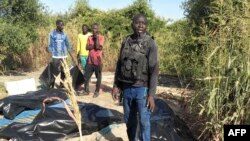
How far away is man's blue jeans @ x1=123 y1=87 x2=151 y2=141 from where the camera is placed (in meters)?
5.41

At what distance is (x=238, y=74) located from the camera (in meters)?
5.57

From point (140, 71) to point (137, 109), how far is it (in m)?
0.53

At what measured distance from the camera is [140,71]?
5.33 m

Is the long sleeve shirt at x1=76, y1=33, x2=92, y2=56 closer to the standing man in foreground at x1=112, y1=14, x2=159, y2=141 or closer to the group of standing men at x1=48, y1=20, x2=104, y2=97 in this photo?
the group of standing men at x1=48, y1=20, x2=104, y2=97

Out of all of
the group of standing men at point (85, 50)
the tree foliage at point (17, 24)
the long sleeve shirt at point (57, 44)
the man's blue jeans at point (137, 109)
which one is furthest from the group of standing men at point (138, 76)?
the tree foliage at point (17, 24)

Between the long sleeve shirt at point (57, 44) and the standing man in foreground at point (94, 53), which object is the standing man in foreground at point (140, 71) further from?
the long sleeve shirt at point (57, 44)

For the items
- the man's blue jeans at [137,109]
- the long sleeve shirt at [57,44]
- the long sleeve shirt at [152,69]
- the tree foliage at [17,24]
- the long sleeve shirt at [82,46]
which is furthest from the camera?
the tree foliage at [17,24]

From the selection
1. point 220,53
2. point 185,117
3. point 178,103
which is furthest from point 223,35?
point 178,103

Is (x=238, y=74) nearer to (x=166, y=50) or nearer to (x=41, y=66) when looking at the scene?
(x=166, y=50)

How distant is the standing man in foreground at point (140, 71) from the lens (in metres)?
5.30

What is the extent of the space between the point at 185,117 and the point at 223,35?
1.83 metres

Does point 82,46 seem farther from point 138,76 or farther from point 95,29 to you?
point 138,76

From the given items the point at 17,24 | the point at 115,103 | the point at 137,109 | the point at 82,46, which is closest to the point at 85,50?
the point at 82,46

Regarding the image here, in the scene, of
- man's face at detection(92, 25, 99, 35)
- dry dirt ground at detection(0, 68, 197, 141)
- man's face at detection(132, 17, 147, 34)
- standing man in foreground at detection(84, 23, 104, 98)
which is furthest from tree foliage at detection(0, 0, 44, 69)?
man's face at detection(132, 17, 147, 34)
